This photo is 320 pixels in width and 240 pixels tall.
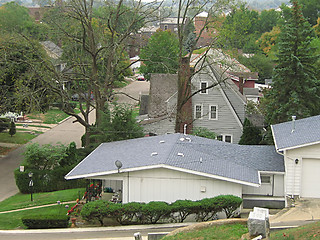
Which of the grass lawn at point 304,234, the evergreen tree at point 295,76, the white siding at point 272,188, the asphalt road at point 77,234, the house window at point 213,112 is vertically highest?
the evergreen tree at point 295,76

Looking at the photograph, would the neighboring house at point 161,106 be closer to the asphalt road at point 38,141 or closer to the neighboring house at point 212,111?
the neighboring house at point 212,111

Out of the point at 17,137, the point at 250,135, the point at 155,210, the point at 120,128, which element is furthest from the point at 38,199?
the point at 17,137

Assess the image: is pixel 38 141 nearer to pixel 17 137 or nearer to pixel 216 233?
pixel 17 137

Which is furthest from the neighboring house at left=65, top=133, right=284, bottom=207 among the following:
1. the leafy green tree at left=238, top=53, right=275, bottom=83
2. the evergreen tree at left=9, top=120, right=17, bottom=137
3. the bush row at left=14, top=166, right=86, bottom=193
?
the leafy green tree at left=238, top=53, right=275, bottom=83

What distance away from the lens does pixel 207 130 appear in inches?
1626

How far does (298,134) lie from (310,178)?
7.98ft

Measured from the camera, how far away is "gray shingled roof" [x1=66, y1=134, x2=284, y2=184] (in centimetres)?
2353

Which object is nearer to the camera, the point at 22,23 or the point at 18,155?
the point at 18,155

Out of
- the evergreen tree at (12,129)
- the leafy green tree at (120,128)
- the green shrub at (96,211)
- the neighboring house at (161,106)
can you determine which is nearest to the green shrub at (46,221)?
the green shrub at (96,211)

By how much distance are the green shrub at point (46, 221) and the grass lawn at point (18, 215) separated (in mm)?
775

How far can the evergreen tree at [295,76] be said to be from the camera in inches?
1337

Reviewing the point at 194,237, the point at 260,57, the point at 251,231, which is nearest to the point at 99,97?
the point at 194,237

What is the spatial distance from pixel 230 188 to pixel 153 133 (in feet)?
61.0

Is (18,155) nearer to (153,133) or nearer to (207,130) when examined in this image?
(153,133)
